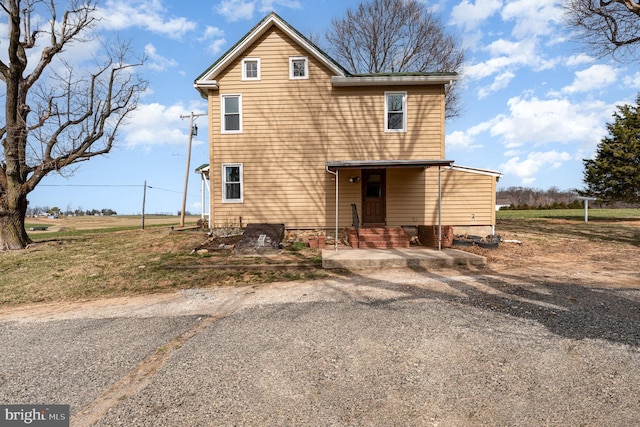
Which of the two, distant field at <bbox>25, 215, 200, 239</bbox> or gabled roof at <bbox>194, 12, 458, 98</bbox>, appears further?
distant field at <bbox>25, 215, 200, 239</bbox>

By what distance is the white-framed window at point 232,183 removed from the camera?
1312 centimetres

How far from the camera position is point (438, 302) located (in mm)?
5617

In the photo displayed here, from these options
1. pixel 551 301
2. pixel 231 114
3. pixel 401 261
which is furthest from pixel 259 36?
pixel 551 301

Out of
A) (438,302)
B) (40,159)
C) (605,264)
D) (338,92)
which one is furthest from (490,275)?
(40,159)

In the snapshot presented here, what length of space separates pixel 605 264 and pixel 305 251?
27.6ft

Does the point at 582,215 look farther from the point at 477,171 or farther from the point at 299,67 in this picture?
the point at 299,67

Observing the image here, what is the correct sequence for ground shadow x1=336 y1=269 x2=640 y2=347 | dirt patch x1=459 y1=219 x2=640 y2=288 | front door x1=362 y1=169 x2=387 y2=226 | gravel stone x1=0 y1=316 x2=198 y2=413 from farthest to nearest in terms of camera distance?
1. front door x1=362 y1=169 x2=387 y2=226
2. dirt patch x1=459 y1=219 x2=640 y2=288
3. ground shadow x1=336 y1=269 x2=640 y2=347
4. gravel stone x1=0 y1=316 x2=198 y2=413

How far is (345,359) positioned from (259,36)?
506 inches

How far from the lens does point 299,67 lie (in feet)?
43.0

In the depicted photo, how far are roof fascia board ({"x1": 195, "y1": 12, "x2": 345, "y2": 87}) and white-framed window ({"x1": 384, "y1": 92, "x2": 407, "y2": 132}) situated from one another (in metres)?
2.10

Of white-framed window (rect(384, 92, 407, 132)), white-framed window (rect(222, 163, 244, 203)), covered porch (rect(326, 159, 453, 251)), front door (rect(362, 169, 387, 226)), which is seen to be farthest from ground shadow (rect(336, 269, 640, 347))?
white-framed window (rect(222, 163, 244, 203))

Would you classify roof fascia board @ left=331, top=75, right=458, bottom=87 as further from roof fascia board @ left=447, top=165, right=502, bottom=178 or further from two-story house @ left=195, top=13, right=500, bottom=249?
roof fascia board @ left=447, top=165, right=502, bottom=178

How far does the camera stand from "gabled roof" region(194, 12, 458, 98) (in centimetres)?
1255

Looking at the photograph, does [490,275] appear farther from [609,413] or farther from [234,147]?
[234,147]
